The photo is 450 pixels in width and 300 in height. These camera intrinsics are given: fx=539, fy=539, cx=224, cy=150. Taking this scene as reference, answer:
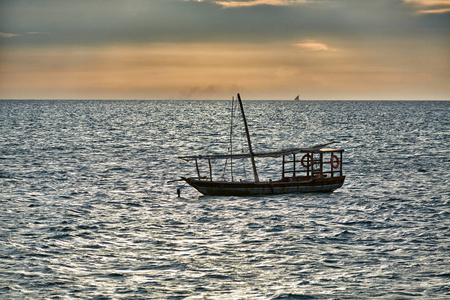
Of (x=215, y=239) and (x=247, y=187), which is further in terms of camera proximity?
(x=247, y=187)

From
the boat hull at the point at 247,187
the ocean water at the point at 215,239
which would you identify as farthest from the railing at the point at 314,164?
the ocean water at the point at 215,239

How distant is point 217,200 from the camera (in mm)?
34500

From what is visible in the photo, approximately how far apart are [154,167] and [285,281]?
113 feet

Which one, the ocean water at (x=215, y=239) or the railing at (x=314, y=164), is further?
the railing at (x=314, y=164)

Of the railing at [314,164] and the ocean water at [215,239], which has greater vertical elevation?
the railing at [314,164]

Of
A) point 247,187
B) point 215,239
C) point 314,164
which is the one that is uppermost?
point 314,164

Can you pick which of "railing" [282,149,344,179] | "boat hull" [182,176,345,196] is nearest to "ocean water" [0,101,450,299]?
"boat hull" [182,176,345,196]

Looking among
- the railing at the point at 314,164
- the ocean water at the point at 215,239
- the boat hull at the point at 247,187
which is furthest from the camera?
the railing at the point at 314,164

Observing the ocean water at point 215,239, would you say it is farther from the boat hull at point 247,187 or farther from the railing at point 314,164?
the railing at point 314,164

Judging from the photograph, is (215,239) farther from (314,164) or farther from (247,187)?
(314,164)

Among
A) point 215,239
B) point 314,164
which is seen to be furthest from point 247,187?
point 314,164

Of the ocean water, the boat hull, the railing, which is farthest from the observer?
the railing

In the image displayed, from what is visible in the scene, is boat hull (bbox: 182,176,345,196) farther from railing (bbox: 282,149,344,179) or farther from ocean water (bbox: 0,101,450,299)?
railing (bbox: 282,149,344,179)

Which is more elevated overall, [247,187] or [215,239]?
[247,187]
